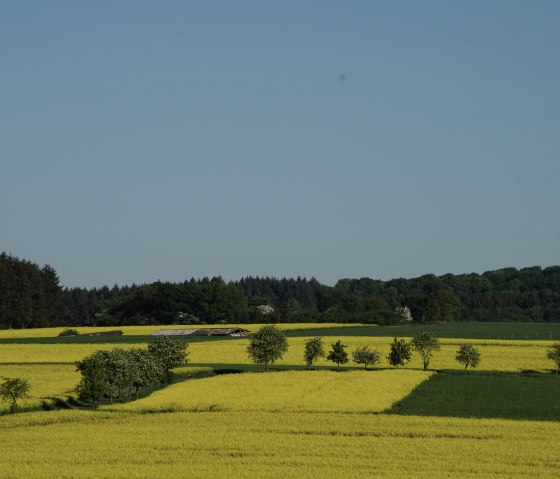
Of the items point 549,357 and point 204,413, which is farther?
point 549,357

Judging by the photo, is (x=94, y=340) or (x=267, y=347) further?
Result: (x=94, y=340)

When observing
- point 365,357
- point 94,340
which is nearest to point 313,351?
point 365,357

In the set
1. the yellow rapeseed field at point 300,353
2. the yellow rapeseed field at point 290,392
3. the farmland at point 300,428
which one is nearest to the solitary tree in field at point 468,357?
the yellow rapeseed field at point 300,353

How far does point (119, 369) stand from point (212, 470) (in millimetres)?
35392

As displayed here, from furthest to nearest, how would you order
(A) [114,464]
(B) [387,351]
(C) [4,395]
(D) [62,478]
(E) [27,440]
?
1. (B) [387,351]
2. (C) [4,395]
3. (E) [27,440]
4. (A) [114,464]
5. (D) [62,478]

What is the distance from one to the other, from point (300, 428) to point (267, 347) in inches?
2052

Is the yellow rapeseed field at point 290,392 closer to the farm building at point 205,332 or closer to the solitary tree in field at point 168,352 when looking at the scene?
the solitary tree in field at point 168,352

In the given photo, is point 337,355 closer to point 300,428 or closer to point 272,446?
point 300,428

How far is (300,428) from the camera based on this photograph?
55.7m

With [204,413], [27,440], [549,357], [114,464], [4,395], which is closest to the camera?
[114,464]

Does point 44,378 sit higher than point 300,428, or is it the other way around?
point 44,378

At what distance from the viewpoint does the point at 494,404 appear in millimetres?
70688

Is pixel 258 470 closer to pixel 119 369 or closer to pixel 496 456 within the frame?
pixel 496 456

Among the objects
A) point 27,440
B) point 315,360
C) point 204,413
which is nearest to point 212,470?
point 27,440
